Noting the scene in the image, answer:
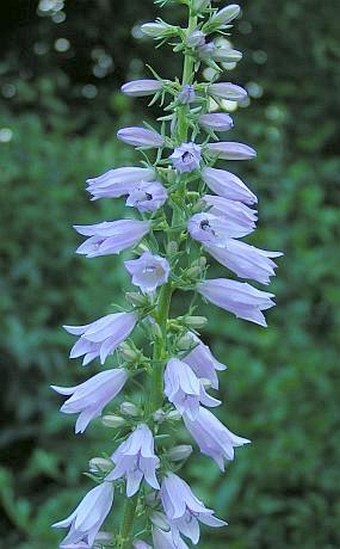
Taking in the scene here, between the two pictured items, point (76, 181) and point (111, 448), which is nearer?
point (111, 448)

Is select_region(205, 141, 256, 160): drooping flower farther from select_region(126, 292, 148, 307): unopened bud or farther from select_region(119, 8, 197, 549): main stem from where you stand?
select_region(126, 292, 148, 307): unopened bud

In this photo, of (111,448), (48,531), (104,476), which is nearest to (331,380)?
(111,448)

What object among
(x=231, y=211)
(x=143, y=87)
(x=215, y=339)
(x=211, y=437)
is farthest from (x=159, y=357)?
(x=215, y=339)

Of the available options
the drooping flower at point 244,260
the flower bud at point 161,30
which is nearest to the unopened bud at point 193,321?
the drooping flower at point 244,260

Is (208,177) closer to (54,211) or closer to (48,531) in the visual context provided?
(48,531)

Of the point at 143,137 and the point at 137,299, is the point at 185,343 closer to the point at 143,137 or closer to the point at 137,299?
the point at 137,299
